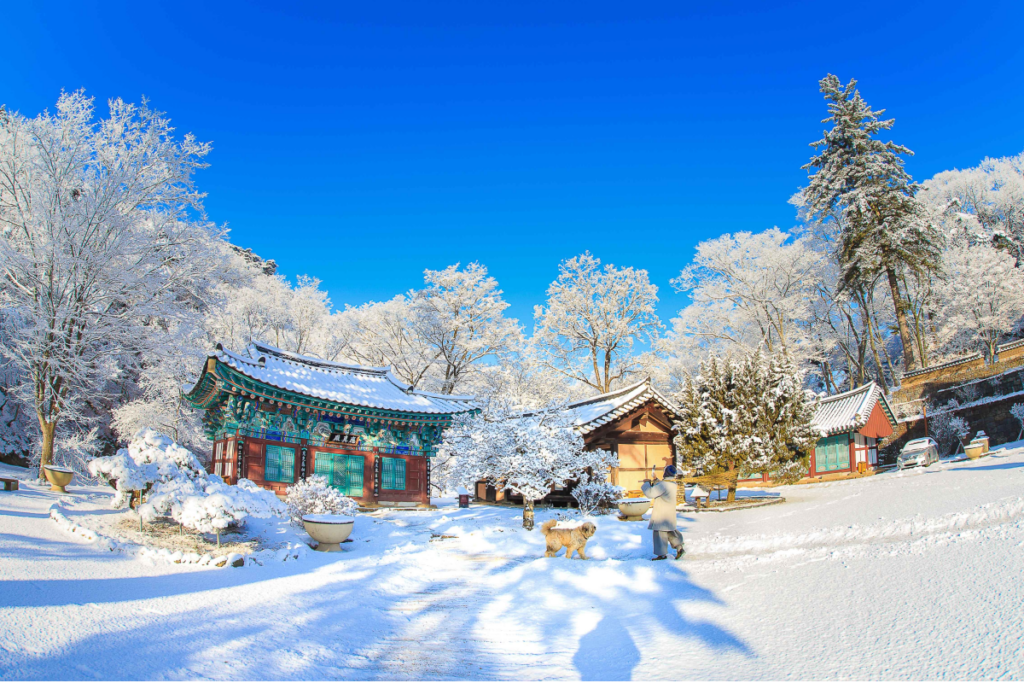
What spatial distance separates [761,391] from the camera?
52.7 ft

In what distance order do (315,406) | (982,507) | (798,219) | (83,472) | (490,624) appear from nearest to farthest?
(490,624), (982,507), (315,406), (83,472), (798,219)

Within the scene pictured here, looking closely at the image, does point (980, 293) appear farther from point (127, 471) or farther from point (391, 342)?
point (127, 471)

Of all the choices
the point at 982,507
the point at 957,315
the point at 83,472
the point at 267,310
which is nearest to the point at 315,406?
the point at 83,472

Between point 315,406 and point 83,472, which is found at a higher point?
point 315,406

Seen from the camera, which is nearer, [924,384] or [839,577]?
[839,577]

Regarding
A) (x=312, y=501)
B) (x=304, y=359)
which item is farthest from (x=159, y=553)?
(x=304, y=359)

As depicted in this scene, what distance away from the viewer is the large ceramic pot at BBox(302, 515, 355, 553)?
34.0 ft

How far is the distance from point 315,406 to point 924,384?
2877 centimetres

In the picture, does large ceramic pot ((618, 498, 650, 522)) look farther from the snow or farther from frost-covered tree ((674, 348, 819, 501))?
the snow

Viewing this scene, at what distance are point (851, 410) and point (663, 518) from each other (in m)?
21.4

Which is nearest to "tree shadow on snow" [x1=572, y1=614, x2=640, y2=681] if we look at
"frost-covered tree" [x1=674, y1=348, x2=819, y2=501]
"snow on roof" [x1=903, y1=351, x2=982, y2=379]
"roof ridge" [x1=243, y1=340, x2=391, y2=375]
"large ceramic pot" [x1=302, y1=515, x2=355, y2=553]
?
"large ceramic pot" [x1=302, y1=515, x2=355, y2=553]

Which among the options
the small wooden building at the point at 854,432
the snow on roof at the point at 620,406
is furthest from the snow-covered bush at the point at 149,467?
the small wooden building at the point at 854,432

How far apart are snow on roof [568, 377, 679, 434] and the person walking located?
896 cm

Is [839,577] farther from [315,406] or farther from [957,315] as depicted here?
[957,315]
